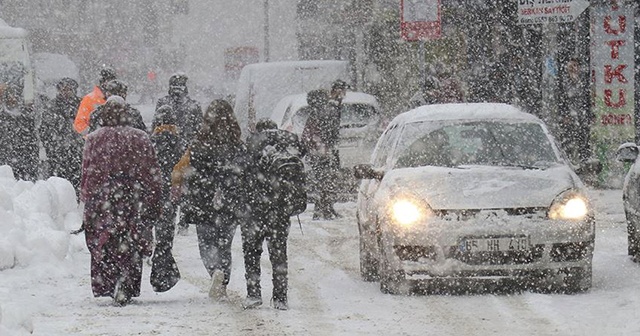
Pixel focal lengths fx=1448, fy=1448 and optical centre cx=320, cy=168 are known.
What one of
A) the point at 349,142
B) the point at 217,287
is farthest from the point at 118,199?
the point at 349,142

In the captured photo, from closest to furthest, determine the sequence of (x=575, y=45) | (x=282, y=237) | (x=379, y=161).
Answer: (x=282, y=237)
(x=379, y=161)
(x=575, y=45)

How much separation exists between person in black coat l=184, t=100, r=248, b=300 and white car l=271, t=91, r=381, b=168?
8920 millimetres

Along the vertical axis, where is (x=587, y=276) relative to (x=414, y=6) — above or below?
below

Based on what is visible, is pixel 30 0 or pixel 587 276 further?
pixel 30 0

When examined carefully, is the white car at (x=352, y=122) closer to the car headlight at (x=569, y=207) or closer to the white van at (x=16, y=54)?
the car headlight at (x=569, y=207)

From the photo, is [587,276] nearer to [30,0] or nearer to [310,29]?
[310,29]

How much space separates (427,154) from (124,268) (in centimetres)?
255

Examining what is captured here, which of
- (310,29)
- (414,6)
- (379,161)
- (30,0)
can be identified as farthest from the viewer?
(30,0)

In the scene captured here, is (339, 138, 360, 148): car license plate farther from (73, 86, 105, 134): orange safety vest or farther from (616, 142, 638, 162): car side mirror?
(616, 142, 638, 162): car side mirror

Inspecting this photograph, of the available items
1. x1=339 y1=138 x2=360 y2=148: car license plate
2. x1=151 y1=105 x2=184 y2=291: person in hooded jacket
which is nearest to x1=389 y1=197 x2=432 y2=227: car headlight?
x1=151 y1=105 x2=184 y2=291: person in hooded jacket

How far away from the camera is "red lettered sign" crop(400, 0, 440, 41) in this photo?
791 inches

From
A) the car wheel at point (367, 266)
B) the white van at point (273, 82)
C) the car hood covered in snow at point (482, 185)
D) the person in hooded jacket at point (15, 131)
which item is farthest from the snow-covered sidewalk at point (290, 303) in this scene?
the white van at point (273, 82)

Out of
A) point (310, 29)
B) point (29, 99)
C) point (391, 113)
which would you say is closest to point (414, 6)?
point (391, 113)

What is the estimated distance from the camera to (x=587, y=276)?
10.7 meters
